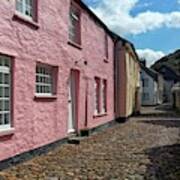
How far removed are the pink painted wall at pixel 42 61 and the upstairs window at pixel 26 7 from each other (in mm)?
233

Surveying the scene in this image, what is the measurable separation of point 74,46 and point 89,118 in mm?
3788

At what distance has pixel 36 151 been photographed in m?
11.0

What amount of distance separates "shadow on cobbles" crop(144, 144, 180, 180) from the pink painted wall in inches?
124

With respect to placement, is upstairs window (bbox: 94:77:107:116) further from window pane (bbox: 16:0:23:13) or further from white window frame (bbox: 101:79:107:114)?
window pane (bbox: 16:0:23:13)

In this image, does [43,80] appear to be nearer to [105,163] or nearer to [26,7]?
[26,7]

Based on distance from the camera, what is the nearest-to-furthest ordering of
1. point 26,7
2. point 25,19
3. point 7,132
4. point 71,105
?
point 7,132 → point 25,19 → point 26,7 → point 71,105

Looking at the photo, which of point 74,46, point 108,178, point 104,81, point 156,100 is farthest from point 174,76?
point 108,178

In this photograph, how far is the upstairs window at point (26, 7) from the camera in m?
10.6

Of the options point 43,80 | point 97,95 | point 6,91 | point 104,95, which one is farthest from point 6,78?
point 104,95

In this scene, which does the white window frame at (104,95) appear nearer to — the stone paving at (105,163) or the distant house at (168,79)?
the stone paving at (105,163)

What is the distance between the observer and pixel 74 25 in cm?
1594

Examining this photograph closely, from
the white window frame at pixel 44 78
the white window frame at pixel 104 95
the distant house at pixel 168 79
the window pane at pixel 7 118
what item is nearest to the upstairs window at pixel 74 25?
the white window frame at pixel 44 78

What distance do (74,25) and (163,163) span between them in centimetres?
757

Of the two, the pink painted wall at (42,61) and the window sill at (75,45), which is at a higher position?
the window sill at (75,45)
